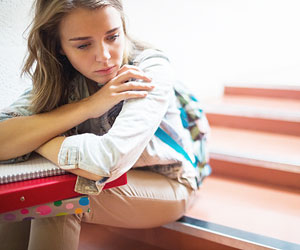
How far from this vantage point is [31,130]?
2.78 ft

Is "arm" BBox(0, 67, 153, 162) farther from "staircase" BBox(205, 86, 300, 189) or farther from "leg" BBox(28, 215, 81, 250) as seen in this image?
"staircase" BBox(205, 86, 300, 189)

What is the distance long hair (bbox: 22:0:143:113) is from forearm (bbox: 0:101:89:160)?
0.07m

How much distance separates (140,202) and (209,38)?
5.78 ft

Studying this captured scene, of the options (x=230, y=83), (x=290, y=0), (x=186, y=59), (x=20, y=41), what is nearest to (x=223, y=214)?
(x=20, y=41)

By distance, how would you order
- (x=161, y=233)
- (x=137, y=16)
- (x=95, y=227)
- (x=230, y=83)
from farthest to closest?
(x=230, y=83)
(x=137, y=16)
(x=95, y=227)
(x=161, y=233)

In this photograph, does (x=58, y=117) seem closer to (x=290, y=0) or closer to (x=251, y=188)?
(x=251, y=188)

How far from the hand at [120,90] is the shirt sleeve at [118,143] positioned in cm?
2

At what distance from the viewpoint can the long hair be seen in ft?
2.65

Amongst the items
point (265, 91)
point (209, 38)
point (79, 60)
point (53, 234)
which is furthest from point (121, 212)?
point (209, 38)

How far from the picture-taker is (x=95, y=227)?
140 cm

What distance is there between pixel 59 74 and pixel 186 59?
51.7 inches

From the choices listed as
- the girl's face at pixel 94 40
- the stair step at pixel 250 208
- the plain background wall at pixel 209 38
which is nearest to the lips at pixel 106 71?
the girl's face at pixel 94 40

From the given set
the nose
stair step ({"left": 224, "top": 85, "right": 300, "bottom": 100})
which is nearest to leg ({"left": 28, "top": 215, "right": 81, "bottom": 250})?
the nose

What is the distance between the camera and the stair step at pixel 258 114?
5.62ft
